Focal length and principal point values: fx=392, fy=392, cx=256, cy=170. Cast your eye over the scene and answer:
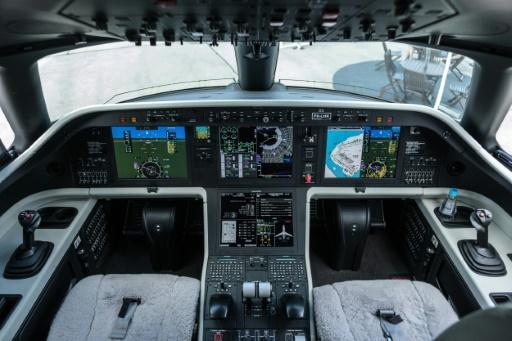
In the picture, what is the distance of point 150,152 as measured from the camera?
288 centimetres

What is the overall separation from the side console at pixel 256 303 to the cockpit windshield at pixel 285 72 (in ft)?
5.56

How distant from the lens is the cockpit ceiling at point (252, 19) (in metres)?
1.30

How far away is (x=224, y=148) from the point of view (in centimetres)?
287

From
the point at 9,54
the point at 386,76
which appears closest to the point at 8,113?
the point at 9,54

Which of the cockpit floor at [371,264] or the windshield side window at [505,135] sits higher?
the windshield side window at [505,135]

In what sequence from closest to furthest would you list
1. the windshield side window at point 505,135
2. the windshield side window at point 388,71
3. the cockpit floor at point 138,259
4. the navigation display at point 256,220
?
the windshield side window at point 505,135, the navigation display at point 256,220, the windshield side window at point 388,71, the cockpit floor at point 138,259

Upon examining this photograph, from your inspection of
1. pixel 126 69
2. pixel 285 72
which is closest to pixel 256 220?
pixel 285 72

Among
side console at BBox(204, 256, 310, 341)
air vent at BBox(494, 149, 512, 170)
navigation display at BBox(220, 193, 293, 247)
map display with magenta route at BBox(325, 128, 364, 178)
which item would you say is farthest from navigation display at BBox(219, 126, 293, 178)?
air vent at BBox(494, 149, 512, 170)

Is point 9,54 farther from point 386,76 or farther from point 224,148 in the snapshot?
point 386,76

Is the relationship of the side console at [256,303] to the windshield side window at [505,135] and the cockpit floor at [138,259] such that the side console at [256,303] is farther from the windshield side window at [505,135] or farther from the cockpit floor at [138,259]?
the windshield side window at [505,135]

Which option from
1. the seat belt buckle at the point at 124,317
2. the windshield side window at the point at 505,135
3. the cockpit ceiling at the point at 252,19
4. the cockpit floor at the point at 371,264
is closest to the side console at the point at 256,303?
the seat belt buckle at the point at 124,317

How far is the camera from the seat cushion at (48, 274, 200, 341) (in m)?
2.05

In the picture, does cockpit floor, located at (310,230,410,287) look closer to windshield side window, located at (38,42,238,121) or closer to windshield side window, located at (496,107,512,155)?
windshield side window, located at (496,107,512,155)

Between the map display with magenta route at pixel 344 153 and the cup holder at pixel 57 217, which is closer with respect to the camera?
the cup holder at pixel 57 217
